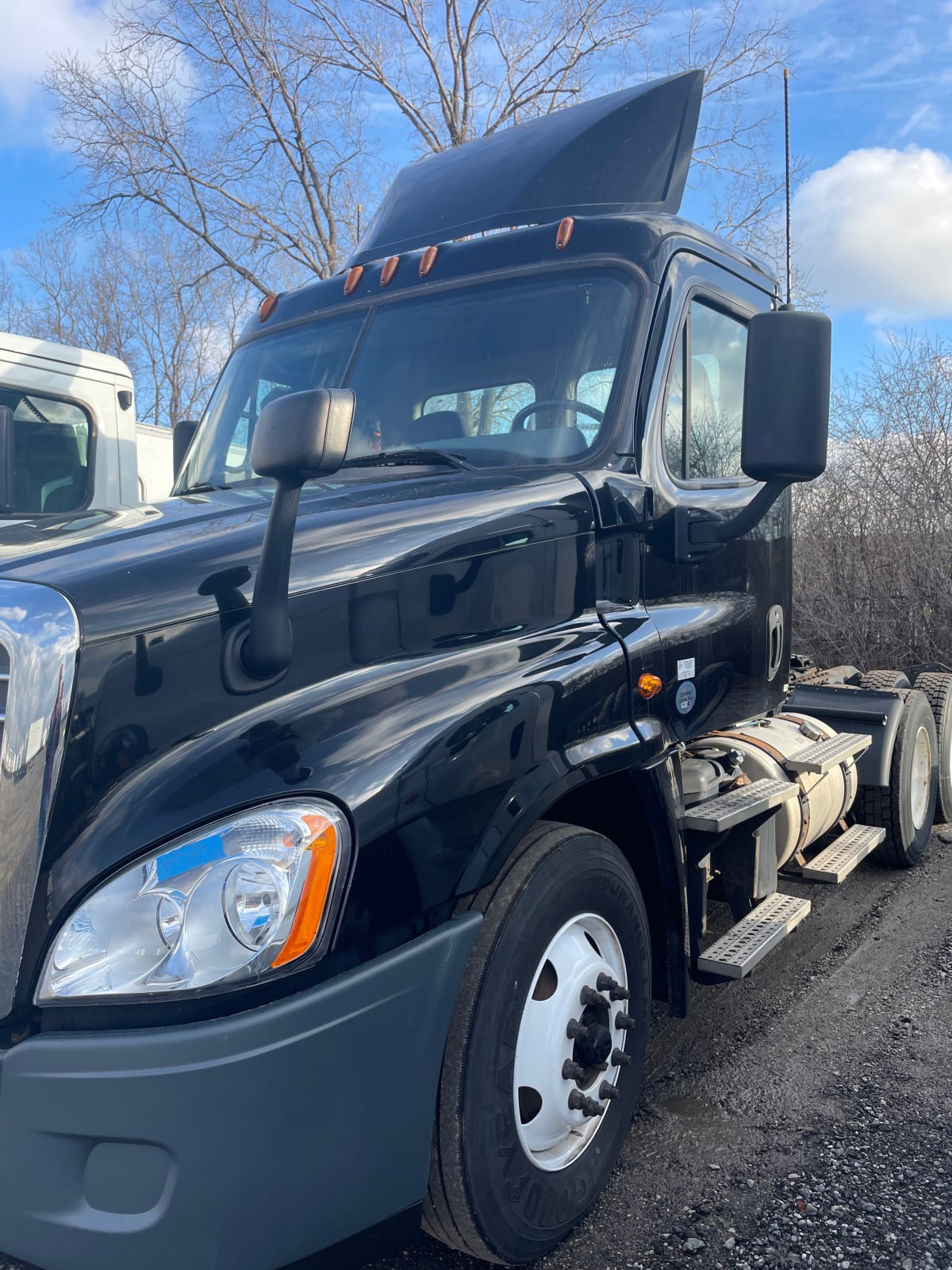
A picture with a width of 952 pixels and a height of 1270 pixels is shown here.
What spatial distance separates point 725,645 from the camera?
3.60 m

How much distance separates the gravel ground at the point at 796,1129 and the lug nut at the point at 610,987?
1.86 ft

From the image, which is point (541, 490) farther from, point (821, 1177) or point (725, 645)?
point (821, 1177)

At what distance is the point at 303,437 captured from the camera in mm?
2074

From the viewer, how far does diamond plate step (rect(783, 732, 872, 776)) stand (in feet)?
14.1

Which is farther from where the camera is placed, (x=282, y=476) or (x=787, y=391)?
(x=787, y=391)

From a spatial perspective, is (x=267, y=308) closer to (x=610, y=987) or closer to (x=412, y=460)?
(x=412, y=460)

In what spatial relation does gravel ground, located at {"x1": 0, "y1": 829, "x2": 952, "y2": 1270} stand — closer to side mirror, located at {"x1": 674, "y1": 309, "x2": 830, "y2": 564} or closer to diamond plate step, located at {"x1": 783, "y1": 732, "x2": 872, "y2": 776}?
diamond plate step, located at {"x1": 783, "y1": 732, "x2": 872, "y2": 776}

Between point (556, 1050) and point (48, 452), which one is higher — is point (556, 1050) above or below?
below

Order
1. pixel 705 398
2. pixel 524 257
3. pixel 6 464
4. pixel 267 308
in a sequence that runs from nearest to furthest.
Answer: pixel 524 257, pixel 705 398, pixel 267 308, pixel 6 464

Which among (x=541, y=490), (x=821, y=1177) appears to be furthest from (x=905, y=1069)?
(x=541, y=490)

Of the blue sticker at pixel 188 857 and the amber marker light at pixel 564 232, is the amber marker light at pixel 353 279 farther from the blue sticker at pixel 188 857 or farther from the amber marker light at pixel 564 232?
the blue sticker at pixel 188 857

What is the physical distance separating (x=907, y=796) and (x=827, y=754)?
4.96ft

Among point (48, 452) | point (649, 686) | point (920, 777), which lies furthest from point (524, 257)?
point (920, 777)

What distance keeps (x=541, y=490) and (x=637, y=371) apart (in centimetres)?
64
